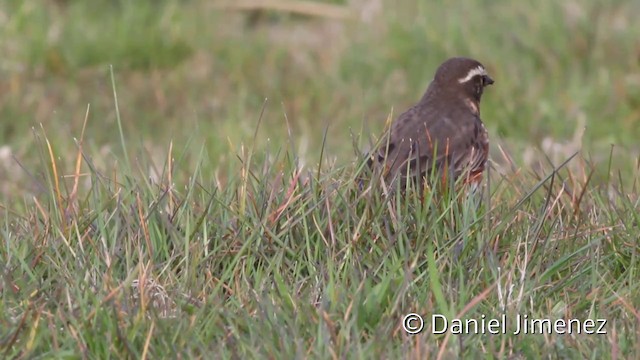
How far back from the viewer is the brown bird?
563 centimetres

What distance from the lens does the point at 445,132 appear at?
6168mm

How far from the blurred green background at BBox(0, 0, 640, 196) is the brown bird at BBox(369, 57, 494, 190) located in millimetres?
1723

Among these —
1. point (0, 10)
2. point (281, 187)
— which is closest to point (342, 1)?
point (0, 10)

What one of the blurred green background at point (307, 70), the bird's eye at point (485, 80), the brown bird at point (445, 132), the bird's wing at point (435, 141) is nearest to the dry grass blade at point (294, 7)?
the blurred green background at point (307, 70)

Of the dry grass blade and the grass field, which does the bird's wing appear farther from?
the dry grass blade

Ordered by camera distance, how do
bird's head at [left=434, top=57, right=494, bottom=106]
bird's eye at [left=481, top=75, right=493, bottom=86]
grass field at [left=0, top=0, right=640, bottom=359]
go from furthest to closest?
bird's eye at [left=481, top=75, right=493, bottom=86]
bird's head at [left=434, top=57, right=494, bottom=106]
grass field at [left=0, top=0, right=640, bottom=359]

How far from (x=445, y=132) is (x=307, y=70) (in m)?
3.77

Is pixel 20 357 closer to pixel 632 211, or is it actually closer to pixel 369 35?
pixel 632 211

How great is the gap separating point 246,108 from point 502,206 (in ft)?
15.7

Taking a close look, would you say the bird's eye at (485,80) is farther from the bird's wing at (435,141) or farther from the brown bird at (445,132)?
the bird's wing at (435,141)

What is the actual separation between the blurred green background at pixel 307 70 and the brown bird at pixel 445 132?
5.65 feet

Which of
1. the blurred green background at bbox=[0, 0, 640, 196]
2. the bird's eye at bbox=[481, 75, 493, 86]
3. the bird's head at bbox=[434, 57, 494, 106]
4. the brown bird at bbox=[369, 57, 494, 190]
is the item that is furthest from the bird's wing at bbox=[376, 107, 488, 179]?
the blurred green background at bbox=[0, 0, 640, 196]

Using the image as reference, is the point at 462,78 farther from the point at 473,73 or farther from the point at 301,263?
the point at 301,263

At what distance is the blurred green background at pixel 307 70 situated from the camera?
8.88 metres
